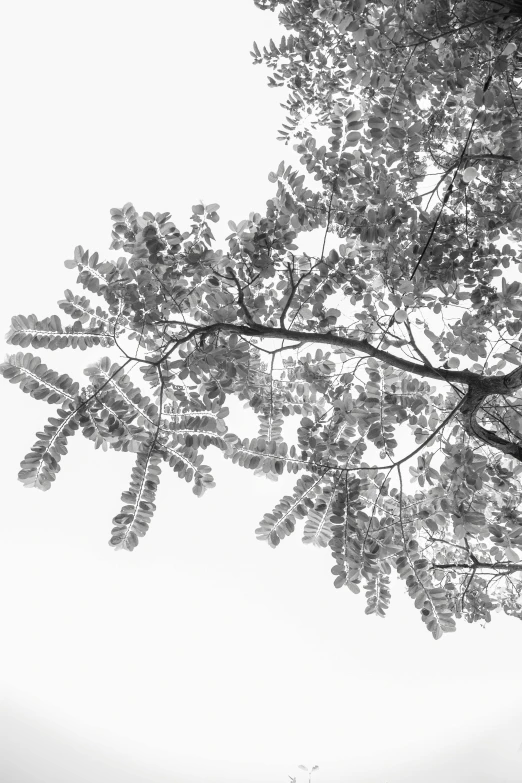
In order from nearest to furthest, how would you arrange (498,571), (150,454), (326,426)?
(150,454) < (326,426) < (498,571)

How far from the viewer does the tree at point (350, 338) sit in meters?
2.12

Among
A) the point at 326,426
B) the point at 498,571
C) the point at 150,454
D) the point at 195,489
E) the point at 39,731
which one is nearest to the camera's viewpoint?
the point at 150,454

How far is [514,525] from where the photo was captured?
231 centimetres

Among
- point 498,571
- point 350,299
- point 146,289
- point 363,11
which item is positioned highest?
point 363,11

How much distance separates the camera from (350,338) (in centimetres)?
252

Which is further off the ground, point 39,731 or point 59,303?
point 59,303

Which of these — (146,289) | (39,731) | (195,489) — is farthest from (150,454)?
(39,731)

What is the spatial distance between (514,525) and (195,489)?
5.50 feet

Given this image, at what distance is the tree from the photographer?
212 cm

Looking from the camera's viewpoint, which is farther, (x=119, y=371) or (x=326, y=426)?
(x=326, y=426)

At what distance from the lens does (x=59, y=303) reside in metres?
2.30

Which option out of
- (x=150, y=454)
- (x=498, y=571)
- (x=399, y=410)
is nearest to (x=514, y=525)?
(x=498, y=571)

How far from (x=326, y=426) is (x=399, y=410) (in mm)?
407

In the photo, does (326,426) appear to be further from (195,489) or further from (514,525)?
(514,525)
